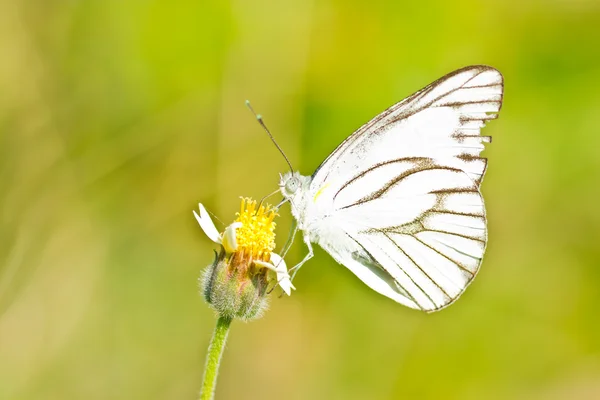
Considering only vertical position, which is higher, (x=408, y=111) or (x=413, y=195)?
(x=408, y=111)

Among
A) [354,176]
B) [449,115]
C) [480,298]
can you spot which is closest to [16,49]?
[354,176]

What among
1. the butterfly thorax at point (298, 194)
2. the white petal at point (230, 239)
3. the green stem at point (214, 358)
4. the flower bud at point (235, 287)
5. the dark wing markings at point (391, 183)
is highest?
the butterfly thorax at point (298, 194)

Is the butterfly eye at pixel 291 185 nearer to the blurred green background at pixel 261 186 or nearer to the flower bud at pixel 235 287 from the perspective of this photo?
the flower bud at pixel 235 287

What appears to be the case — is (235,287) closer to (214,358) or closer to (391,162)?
(214,358)

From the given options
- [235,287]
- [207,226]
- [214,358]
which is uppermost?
[207,226]

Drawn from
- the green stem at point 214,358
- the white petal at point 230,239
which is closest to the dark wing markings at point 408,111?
the white petal at point 230,239

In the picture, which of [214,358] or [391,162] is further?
[391,162]

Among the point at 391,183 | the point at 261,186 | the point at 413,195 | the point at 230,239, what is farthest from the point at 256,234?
the point at 261,186

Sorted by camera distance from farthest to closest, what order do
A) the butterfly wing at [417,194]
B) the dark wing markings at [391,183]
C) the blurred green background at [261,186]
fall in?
the blurred green background at [261,186], the dark wing markings at [391,183], the butterfly wing at [417,194]
